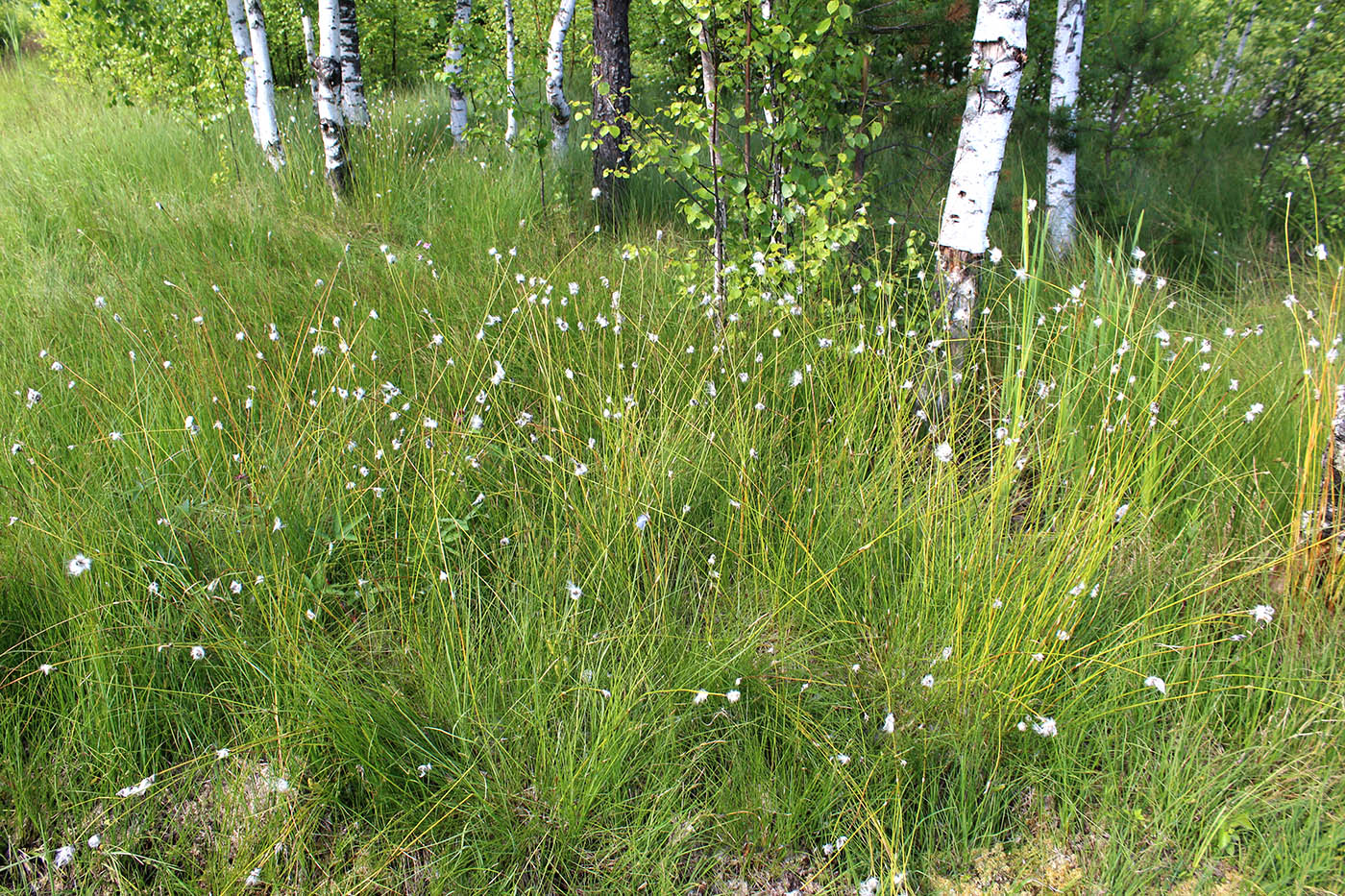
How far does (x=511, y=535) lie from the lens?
2.61 metres

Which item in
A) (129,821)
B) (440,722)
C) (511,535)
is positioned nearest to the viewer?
(129,821)

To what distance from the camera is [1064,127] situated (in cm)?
571

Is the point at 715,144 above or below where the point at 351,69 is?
below

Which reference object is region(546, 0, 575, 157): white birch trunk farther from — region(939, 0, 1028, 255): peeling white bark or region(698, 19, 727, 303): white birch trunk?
region(939, 0, 1028, 255): peeling white bark

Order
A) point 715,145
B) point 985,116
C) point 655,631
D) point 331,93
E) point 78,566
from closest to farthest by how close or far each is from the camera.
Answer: point 78,566 < point 655,631 < point 985,116 < point 715,145 < point 331,93

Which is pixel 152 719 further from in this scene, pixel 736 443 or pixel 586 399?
pixel 736 443

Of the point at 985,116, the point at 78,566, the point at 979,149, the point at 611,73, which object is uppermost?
the point at 611,73

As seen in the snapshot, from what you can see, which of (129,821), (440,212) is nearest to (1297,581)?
(129,821)

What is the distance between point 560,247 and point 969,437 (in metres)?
3.01

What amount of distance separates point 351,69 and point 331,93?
961 millimetres

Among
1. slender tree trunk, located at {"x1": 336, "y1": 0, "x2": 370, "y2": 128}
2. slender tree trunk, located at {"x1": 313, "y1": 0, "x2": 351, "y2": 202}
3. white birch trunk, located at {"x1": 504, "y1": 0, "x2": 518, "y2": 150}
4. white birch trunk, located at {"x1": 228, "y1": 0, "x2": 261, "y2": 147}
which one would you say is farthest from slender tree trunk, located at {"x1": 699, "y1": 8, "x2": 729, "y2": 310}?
white birch trunk, located at {"x1": 228, "y1": 0, "x2": 261, "y2": 147}

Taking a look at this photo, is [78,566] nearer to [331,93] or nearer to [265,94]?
[331,93]

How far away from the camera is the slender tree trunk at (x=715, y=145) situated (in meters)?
3.55

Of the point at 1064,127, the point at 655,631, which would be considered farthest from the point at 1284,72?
the point at 655,631
